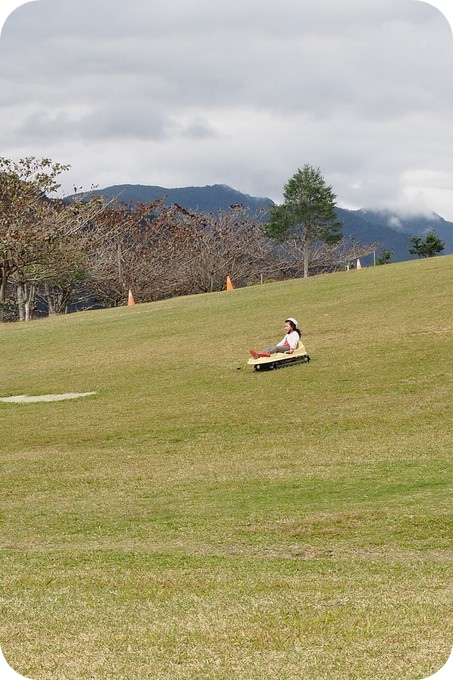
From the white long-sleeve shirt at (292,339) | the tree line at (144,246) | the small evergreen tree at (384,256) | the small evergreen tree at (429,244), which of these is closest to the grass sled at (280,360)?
the white long-sleeve shirt at (292,339)

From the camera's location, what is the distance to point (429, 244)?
74688 millimetres

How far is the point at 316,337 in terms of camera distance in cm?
2725

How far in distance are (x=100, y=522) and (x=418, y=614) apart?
5583 millimetres

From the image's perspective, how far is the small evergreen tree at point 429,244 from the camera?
7475cm

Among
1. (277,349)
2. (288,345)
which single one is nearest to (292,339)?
(288,345)

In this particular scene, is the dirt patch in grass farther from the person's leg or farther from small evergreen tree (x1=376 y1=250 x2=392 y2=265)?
small evergreen tree (x1=376 y1=250 x2=392 y2=265)

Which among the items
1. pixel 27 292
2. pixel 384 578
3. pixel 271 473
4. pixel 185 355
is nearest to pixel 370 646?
pixel 384 578

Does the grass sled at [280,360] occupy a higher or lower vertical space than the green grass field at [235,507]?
higher

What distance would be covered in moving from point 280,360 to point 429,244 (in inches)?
2119

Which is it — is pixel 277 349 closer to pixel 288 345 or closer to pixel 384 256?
pixel 288 345

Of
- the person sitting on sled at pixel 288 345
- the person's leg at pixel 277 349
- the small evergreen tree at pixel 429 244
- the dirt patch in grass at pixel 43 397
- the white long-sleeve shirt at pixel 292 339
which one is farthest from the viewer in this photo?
the small evergreen tree at pixel 429 244

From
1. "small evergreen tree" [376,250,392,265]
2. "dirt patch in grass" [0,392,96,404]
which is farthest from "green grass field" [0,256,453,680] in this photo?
"small evergreen tree" [376,250,392,265]

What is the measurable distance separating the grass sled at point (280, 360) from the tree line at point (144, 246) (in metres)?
27.2

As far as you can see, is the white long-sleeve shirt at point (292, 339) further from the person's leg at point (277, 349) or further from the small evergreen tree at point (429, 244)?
the small evergreen tree at point (429, 244)
